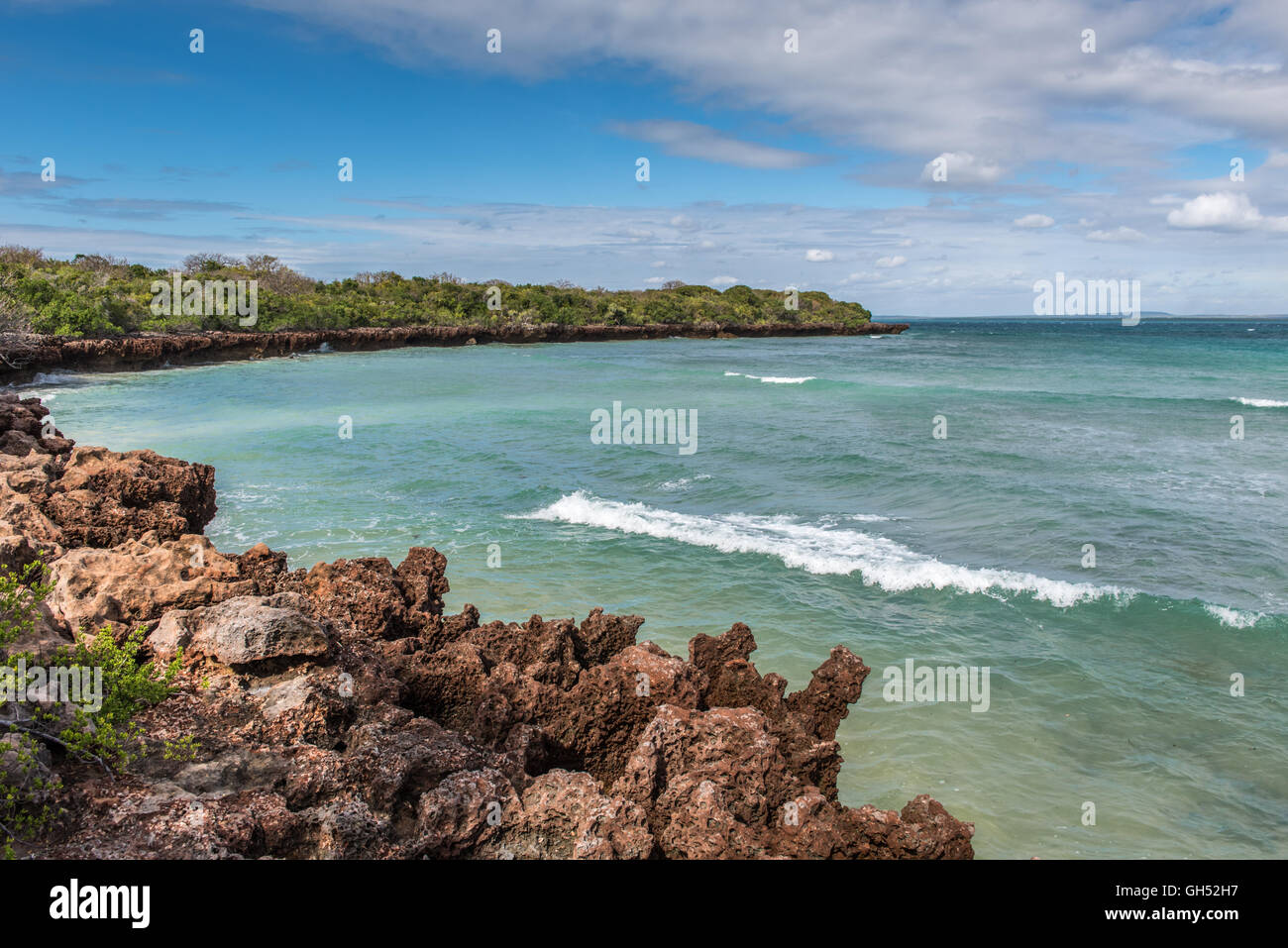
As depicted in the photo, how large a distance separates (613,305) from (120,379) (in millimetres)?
72987

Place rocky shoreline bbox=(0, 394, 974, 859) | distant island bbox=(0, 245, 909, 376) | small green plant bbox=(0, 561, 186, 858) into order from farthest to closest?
distant island bbox=(0, 245, 909, 376) → rocky shoreline bbox=(0, 394, 974, 859) → small green plant bbox=(0, 561, 186, 858)

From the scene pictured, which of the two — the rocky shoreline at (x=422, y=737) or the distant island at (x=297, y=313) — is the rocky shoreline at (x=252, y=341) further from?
the rocky shoreline at (x=422, y=737)

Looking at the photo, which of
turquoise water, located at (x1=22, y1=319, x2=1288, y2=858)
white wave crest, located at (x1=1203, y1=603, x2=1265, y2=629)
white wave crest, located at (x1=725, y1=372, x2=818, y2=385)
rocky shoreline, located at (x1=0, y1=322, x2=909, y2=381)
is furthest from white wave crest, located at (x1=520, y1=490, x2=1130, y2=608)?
white wave crest, located at (x1=725, y1=372, x2=818, y2=385)

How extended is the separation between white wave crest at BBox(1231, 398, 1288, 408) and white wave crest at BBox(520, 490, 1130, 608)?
28.1 metres

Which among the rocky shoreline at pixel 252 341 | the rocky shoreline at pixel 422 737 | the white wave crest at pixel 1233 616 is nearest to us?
the rocky shoreline at pixel 422 737

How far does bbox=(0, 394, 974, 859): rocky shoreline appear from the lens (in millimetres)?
4637

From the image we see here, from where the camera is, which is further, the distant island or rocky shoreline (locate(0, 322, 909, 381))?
the distant island

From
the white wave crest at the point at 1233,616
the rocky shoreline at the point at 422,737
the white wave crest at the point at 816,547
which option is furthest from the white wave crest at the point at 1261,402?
the rocky shoreline at the point at 422,737

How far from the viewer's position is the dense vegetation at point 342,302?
43750 millimetres

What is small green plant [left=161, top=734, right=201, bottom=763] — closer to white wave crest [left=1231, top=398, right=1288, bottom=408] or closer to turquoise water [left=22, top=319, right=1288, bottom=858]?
turquoise water [left=22, top=319, right=1288, bottom=858]

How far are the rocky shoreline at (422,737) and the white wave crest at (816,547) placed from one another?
16.9 ft

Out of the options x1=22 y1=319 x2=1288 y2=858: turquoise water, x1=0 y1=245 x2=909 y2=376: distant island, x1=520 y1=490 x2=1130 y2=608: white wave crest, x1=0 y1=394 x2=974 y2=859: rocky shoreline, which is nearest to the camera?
x1=0 y1=394 x2=974 y2=859: rocky shoreline

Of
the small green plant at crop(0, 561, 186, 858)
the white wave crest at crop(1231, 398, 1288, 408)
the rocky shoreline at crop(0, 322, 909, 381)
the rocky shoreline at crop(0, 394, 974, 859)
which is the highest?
the rocky shoreline at crop(0, 322, 909, 381)

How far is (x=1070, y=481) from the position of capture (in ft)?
62.2
